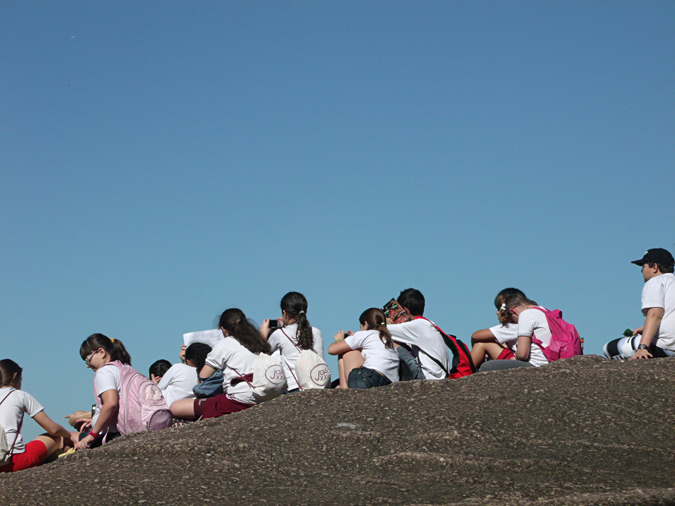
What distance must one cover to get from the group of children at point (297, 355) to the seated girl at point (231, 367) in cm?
1

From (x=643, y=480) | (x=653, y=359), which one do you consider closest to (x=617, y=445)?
(x=643, y=480)

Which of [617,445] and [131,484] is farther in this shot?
[617,445]

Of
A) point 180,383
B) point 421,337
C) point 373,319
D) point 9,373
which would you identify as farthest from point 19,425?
point 421,337

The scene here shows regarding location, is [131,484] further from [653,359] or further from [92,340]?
[653,359]

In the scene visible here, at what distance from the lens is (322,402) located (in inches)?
312

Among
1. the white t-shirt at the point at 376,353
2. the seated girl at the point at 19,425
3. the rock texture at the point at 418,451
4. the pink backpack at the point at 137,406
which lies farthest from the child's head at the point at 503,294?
the seated girl at the point at 19,425

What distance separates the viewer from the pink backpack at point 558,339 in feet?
29.9

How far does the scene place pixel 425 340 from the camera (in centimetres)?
926

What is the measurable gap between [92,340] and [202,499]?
12.9 ft

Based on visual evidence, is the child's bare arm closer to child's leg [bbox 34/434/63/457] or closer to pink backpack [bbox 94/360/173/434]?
pink backpack [bbox 94/360/173/434]

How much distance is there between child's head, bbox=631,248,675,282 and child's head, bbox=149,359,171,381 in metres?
6.95

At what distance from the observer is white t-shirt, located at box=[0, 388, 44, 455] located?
24.5ft

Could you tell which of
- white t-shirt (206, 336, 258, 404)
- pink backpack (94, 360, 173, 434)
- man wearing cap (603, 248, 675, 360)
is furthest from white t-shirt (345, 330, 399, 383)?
man wearing cap (603, 248, 675, 360)

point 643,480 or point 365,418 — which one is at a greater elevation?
point 365,418
